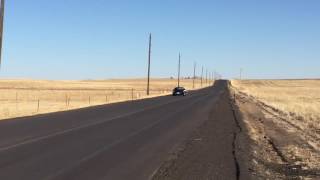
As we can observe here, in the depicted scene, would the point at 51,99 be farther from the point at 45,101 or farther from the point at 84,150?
the point at 84,150

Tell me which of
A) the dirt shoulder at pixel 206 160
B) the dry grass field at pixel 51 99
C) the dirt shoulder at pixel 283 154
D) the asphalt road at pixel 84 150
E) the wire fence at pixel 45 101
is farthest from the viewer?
the dry grass field at pixel 51 99

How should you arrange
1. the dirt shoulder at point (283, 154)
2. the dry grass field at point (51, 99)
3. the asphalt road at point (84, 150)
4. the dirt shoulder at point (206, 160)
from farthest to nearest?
the dry grass field at point (51, 99)
the dirt shoulder at point (283, 154)
the dirt shoulder at point (206, 160)
the asphalt road at point (84, 150)

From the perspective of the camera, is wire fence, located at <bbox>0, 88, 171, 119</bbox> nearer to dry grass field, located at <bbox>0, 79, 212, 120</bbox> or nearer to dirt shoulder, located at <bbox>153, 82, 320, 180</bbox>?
dry grass field, located at <bbox>0, 79, 212, 120</bbox>

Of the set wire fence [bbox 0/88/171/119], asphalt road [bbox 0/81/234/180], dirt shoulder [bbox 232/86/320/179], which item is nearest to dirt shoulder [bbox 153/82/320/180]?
dirt shoulder [bbox 232/86/320/179]

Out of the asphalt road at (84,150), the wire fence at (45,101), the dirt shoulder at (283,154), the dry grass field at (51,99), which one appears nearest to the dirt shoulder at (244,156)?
the dirt shoulder at (283,154)

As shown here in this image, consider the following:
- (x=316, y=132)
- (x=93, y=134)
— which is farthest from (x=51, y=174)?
(x=316, y=132)

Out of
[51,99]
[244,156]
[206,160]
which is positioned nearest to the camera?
[206,160]

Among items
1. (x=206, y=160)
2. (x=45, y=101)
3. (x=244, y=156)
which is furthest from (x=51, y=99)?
(x=206, y=160)

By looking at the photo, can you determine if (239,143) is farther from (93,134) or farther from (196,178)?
(196,178)

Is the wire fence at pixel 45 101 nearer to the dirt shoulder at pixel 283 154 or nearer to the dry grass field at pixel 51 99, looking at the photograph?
the dry grass field at pixel 51 99

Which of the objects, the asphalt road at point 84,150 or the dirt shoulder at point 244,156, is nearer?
the asphalt road at point 84,150

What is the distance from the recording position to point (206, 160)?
14.9 meters

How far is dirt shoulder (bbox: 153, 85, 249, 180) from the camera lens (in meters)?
12.2

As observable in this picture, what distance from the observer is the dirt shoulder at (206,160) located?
12.2 m
